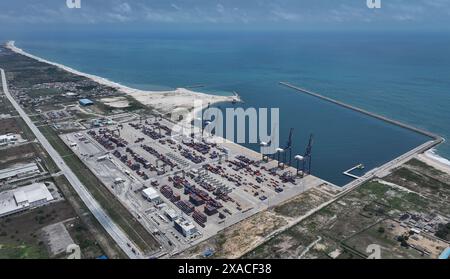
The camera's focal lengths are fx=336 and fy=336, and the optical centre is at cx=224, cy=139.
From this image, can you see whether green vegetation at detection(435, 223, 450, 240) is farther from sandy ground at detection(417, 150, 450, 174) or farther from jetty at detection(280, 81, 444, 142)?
jetty at detection(280, 81, 444, 142)

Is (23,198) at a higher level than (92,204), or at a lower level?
higher

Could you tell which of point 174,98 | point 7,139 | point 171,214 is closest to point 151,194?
point 171,214

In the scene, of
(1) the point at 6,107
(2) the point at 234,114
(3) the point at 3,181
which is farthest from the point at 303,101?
(1) the point at 6,107

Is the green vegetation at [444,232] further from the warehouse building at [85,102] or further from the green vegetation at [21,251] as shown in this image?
the warehouse building at [85,102]

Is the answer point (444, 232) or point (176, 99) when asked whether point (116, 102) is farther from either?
point (444, 232)
